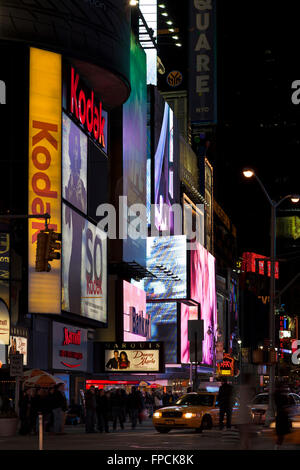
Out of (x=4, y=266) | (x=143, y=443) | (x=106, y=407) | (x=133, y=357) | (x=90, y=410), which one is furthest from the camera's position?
(x=133, y=357)

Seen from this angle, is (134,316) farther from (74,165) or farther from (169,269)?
(74,165)

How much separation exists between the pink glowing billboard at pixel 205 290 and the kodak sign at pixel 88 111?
2634 centimetres

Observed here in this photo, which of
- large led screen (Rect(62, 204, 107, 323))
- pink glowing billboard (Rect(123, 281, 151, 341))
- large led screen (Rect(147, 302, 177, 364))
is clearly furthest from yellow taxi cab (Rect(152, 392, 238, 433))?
large led screen (Rect(147, 302, 177, 364))

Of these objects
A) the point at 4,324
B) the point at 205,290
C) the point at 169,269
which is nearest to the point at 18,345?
the point at 4,324

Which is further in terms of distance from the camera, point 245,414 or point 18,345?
point 18,345

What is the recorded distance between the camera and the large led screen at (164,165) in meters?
81.8

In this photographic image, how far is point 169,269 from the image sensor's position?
8200 cm

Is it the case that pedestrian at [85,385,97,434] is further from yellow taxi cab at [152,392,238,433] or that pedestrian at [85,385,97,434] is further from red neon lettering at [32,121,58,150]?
red neon lettering at [32,121,58,150]

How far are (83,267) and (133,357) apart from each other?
9046 mm

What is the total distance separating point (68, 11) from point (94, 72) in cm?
479

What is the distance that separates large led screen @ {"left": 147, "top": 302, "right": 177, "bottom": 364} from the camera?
80125 millimetres

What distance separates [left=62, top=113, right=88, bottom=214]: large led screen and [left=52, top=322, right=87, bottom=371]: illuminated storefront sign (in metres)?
7.08
